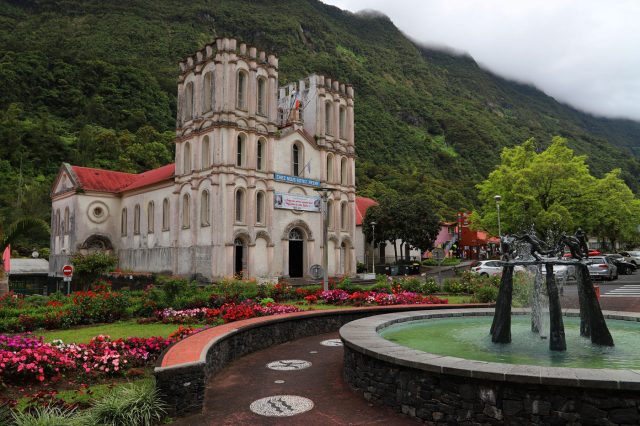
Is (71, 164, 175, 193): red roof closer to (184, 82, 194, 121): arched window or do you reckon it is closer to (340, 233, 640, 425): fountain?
(184, 82, 194, 121): arched window

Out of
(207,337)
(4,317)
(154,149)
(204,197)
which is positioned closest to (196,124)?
(204,197)

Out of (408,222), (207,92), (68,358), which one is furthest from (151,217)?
(68,358)

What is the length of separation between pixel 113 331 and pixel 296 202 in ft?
89.2

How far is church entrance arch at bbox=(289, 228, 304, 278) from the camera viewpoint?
3925cm

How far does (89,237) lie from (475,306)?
40.1 meters

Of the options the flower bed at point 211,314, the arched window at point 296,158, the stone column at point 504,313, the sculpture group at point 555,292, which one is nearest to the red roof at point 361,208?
the arched window at point 296,158

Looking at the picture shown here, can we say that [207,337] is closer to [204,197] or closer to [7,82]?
[204,197]

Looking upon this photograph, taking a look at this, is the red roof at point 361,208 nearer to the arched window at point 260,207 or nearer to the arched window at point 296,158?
the arched window at point 296,158

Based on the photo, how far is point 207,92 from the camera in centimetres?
3669

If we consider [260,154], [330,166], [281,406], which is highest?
[260,154]

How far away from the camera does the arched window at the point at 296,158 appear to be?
39503mm

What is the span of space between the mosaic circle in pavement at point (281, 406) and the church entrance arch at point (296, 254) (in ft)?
104

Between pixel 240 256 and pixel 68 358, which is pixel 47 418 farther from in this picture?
pixel 240 256

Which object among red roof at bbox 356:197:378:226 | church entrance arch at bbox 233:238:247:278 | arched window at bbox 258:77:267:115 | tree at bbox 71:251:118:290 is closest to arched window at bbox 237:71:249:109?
arched window at bbox 258:77:267:115
